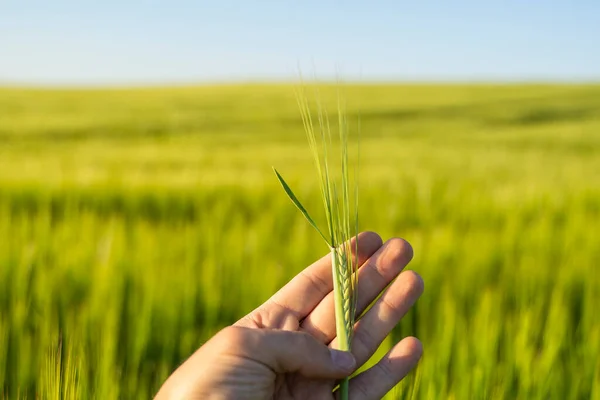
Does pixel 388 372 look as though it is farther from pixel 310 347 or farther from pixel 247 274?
pixel 247 274

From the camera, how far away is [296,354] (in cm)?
96

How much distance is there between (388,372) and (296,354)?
170 mm

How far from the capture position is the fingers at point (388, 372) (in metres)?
1.05

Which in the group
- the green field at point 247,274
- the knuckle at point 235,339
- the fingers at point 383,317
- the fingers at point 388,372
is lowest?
the green field at point 247,274

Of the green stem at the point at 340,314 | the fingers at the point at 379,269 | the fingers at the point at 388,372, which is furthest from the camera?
the fingers at the point at 379,269

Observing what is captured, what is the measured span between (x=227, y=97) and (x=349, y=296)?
1479cm

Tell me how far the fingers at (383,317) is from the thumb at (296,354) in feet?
0.42

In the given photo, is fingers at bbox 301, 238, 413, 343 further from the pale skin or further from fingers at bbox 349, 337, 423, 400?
fingers at bbox 349, 337, 423, 400

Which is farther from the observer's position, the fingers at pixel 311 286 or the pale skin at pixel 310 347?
the fingers at pixel 311 286

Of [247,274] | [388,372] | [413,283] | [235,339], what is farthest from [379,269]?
[247,274]

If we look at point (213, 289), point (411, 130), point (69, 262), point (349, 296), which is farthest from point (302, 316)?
point (411, 130)

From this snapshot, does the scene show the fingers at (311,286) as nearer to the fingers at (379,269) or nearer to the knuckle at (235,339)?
the fingers at (379,269)

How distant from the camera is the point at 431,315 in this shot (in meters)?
1.63

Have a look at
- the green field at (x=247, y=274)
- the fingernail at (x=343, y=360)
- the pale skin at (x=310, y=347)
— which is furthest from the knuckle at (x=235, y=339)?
the green field at (x=247, y=274)
